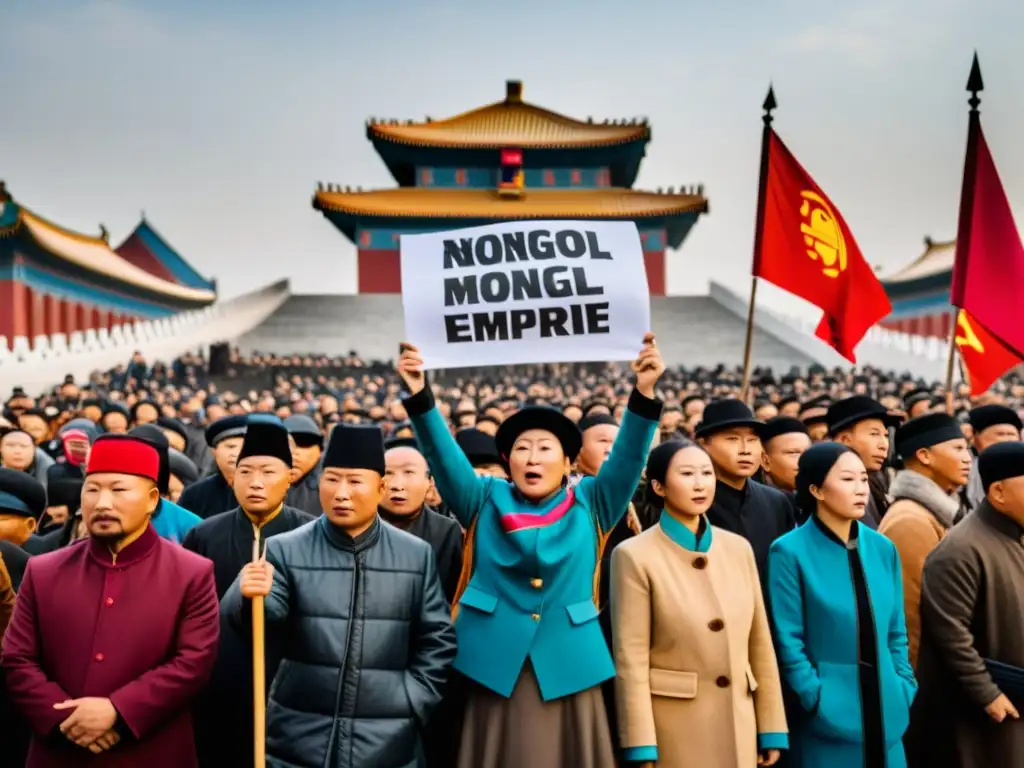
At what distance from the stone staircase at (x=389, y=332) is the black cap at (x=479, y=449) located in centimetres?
1809

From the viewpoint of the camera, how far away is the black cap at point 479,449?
4.05 m

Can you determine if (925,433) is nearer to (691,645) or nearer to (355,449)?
(691,645)

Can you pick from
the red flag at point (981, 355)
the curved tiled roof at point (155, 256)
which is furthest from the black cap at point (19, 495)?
the curved tiled roof at point (155, 256)

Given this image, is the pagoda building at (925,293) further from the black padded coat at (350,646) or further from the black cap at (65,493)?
the black padded coat at (350,646)

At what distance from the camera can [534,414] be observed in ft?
8.80

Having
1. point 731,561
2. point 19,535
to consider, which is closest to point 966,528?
point 731,561

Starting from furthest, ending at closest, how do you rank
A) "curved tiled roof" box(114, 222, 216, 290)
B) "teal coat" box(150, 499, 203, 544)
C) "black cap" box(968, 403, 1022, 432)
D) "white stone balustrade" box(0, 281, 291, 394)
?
"curved tiled roof" box(114, 222, 216, 290), "white stone balustrade" box(0, 281, 291, 394), "black cap" box(968, 403, 1022, 432), "teal coat" box(150, 499, 203, 544)

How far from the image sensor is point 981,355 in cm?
560

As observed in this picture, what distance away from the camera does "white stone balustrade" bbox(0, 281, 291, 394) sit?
14992mm

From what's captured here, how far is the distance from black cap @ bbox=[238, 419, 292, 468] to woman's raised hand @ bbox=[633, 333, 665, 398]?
1106mm

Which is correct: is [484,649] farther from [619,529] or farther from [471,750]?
[619,529]

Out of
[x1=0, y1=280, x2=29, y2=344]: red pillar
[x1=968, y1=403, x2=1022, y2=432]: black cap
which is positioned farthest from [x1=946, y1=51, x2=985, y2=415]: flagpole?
[x1=0, y1=280, x2=29, y2=344]: red pillar

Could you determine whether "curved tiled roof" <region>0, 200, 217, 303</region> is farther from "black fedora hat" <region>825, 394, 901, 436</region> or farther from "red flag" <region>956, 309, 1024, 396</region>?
"black fedora hat" <region>825, 394, 901, 436</region>

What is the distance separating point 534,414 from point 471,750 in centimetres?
92
